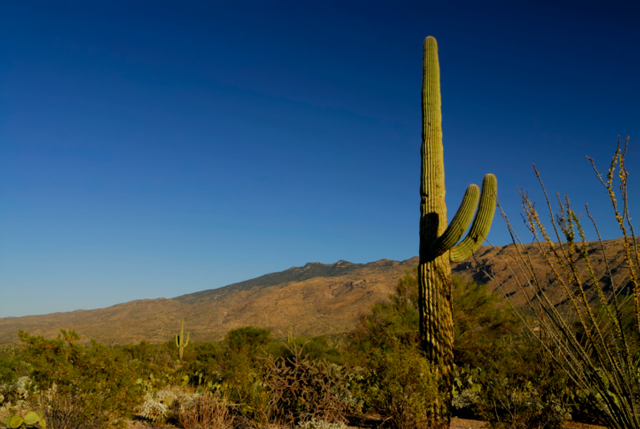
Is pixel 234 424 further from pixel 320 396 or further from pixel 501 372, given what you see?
pixel 501 372

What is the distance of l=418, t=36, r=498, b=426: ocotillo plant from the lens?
626cm

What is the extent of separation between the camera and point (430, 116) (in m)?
7.97

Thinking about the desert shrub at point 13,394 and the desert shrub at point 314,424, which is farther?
the desert shrub at point 13,394

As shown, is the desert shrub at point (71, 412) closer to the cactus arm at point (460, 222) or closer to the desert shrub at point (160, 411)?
the desert shrub at point (160, 411)

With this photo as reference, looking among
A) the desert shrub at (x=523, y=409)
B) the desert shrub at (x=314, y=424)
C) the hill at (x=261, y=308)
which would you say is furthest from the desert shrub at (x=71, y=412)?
the hill at (x=261, y=308)

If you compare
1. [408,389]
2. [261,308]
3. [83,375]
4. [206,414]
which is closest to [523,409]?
[408,389]

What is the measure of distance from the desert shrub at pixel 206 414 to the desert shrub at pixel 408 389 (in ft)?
8.71

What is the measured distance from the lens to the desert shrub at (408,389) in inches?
238

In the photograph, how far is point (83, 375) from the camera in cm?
598

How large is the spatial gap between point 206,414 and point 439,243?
16.9ft

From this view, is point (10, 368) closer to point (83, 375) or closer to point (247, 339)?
point (83, 375)

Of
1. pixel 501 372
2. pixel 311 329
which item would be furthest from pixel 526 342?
pixel 311 329

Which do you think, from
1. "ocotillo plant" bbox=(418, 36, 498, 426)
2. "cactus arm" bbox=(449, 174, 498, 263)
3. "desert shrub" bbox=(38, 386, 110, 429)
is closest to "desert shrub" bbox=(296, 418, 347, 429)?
"ocotillo plant" bbox=(418, 36, 498, 426)

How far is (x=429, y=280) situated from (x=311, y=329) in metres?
40.6
